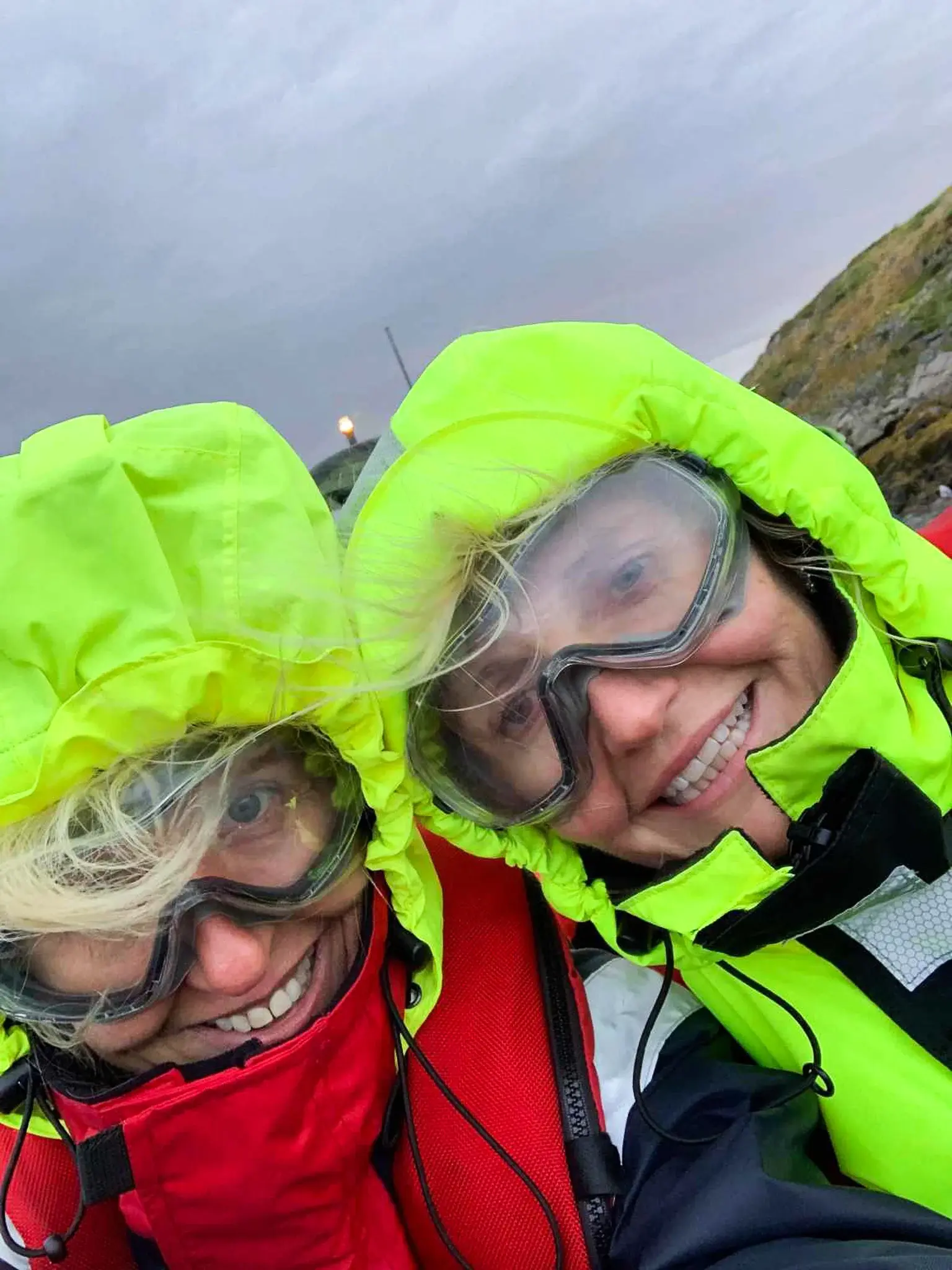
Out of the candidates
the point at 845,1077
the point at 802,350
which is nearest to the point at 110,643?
the point at 845,1077

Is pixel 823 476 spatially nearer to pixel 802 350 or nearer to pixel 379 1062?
pixel 379 1062

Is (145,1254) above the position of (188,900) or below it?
below

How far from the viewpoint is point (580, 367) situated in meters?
1.97

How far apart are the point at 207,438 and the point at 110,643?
1.53 feet

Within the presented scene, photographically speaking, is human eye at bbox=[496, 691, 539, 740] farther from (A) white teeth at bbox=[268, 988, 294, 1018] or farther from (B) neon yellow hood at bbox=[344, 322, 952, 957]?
(A) white teeth at bbox=[268, 988, 294, 1018]

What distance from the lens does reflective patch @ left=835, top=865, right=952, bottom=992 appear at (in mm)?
1842

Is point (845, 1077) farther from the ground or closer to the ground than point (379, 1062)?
closer to the ground

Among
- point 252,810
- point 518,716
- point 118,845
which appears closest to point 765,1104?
point 518,716

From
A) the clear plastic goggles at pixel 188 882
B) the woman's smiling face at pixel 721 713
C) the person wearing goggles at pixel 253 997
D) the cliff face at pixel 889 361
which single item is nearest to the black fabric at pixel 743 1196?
the person wearing goggles at pixel 253 997

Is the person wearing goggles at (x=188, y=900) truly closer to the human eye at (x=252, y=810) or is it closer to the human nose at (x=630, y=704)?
the human eye at (x=252, y=810)

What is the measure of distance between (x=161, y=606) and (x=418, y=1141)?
1302 millimetres

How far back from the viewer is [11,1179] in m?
1.79

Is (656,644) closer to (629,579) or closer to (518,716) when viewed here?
(629,579)

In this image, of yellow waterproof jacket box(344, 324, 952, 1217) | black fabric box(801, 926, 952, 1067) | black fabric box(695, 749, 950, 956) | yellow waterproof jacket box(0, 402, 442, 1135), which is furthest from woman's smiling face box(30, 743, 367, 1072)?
black fabric box(801, 926, 952, 1067)
